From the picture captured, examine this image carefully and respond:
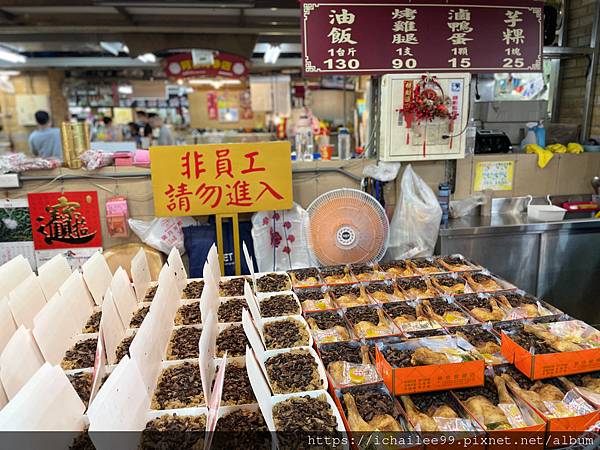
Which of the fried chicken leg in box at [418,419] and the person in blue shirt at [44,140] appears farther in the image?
the person in blue shirt at [44,140]

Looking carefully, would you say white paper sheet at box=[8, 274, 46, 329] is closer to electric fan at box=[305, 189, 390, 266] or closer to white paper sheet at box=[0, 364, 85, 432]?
white paper sheet at box=[0, 364, 85, 432]

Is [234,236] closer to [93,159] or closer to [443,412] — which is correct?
[93,159]

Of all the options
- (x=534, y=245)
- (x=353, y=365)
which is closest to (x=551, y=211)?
(x=534, y=245)

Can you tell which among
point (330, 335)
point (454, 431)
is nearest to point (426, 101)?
point (330, 335)

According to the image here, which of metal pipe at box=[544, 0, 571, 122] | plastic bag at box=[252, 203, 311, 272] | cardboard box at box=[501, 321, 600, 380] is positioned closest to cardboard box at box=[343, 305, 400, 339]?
cardboard box at box=[501, 321, 600, 380]

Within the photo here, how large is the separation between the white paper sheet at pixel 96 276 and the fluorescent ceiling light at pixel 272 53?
6.36m

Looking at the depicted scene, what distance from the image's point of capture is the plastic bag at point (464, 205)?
4.12m

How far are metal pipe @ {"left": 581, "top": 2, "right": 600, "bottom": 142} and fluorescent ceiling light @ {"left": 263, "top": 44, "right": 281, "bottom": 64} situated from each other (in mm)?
5188

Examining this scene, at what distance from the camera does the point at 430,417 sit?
1.67 meters

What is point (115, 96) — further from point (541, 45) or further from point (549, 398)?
point (549, 398)

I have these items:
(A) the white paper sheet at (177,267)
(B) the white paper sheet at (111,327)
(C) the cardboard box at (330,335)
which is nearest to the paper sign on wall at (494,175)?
(C) the cardboard box at (330,335)

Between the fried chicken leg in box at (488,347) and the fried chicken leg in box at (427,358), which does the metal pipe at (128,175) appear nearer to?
the fried chicken leg in box at (488,347)

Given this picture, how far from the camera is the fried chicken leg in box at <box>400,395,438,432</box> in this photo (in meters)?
1.61

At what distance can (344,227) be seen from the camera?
132 inches
